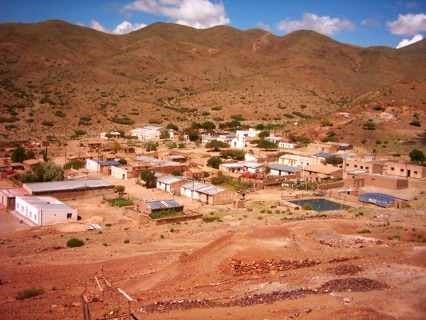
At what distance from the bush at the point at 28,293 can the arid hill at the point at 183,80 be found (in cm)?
5275

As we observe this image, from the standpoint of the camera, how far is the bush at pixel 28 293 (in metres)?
17.8

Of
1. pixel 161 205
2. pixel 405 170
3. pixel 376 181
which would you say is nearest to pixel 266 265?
pixel 161 205

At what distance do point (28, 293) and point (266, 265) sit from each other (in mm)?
8867

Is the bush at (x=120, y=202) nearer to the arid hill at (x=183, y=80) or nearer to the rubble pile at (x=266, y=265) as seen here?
the rubble pile at (x=266, y=265)

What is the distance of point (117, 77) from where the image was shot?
380ft

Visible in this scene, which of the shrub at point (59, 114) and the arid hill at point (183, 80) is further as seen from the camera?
the shrub at point (59, 114)

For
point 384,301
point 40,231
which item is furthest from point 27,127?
point 384,301

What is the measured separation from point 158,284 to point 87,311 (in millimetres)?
4134

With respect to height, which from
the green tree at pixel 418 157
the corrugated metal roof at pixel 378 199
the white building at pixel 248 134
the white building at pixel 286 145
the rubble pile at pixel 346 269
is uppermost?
the white building at pixel 248 134

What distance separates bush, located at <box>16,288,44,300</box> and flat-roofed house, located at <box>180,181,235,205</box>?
19127 millimetres

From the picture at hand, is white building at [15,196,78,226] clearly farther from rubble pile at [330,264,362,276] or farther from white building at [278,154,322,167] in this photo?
white building at [278,154,322,167]

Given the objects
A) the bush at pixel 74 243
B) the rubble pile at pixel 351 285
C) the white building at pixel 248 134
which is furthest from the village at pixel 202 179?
the rubble pile at pixel 351 285

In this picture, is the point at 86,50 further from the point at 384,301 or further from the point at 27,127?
the point at 384,301

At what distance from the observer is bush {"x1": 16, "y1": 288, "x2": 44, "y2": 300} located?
1780 centimetres
